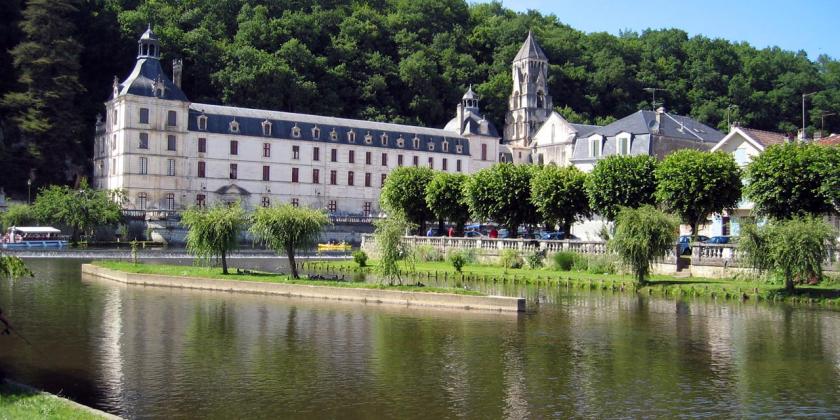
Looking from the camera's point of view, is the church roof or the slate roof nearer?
the slate roof

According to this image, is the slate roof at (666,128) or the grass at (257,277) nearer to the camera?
the grass at (257,277)

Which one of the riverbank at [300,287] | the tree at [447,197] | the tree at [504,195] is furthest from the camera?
the tree at [447,197]

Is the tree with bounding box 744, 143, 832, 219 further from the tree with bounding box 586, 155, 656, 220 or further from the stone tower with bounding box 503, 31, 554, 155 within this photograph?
the stone tower with bounding box 503, 31, 554, 155

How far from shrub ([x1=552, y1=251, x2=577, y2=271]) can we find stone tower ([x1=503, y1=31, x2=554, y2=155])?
242 feet

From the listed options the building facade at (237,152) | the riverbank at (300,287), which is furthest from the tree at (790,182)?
the building facade at (237,152)

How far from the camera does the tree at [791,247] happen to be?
36.8 metres

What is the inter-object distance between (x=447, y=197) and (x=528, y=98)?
62.7 metres

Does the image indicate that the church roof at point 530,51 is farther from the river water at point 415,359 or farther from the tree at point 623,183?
the river water at point 415,359

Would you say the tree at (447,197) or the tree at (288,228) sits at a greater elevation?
the tree at (447,197)

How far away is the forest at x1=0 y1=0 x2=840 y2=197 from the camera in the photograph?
91.9 meters

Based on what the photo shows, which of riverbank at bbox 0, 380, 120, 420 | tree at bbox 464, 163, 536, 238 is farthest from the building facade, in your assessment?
riverbank at bbox 0, 380, 120, 420

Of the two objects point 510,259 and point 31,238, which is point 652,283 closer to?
point 510,259

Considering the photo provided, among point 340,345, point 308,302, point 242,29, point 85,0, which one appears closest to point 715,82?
point 242,29

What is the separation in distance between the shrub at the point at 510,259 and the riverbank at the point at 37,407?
38.4 meters
